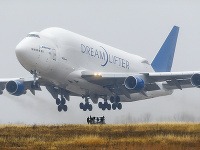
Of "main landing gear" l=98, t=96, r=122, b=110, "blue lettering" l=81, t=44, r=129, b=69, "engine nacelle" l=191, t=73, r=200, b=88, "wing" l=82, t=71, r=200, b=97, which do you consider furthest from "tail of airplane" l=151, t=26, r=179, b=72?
"engine nacelle" l=191, t=73, r=200, b=88

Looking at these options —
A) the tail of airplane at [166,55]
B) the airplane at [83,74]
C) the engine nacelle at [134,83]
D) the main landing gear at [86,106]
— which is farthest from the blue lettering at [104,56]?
the tail of airplane at [166,55]

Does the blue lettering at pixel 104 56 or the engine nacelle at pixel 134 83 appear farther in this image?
the blue lettering at pixel 104 56

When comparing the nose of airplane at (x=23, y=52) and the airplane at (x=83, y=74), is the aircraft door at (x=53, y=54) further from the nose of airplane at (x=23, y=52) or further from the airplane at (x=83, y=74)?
the nose of airplane at (x=23, y=52)

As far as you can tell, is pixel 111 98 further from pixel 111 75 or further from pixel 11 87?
pixel 11 87

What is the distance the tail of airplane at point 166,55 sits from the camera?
257ft

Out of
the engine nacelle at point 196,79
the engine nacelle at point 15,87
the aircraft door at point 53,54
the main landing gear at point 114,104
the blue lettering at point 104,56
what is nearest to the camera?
the aircraft door at point 53,54

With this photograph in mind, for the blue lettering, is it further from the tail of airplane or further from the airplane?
the tail of airplane

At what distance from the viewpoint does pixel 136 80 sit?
60969 mm

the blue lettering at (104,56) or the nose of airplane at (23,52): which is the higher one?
the blue lettering at (104,56)

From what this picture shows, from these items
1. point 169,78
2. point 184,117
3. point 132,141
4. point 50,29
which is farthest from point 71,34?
point 132,141

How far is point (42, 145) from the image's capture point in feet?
97.8

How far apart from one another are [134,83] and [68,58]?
24.2 ft

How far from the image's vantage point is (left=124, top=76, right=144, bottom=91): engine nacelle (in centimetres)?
6097

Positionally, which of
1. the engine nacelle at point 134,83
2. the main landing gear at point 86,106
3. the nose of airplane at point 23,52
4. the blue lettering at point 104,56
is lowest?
the main landing gear at point 86,106
